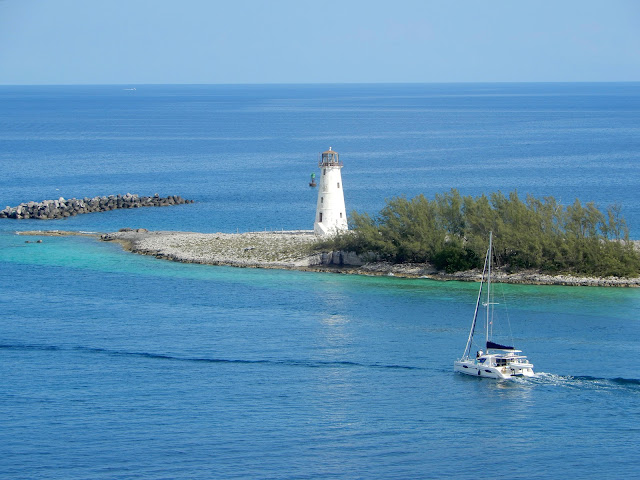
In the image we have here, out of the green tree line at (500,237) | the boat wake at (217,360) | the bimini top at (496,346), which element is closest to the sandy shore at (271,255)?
the green tree line at (500,237)

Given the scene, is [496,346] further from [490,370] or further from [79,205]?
[79,205]

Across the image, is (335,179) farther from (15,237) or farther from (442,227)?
(15,237)

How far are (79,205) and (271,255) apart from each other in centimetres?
2820

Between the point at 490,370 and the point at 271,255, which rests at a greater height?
the point at 271,255

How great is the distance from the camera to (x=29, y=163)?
123625 millimetres

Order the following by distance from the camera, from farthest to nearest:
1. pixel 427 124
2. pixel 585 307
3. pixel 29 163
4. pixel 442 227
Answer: pixel 427 124 → pixel 29 163 → pixel 442 227 → pixel 585 307

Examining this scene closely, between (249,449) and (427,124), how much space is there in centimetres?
16794

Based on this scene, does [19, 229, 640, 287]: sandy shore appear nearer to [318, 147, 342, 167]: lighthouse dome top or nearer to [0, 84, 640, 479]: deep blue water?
[0, 84, 640, 479]: deep blue water

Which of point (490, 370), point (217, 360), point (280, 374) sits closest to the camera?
point (280, 374)

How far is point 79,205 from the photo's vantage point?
82562mm

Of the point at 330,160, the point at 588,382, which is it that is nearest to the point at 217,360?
the point at 588,382

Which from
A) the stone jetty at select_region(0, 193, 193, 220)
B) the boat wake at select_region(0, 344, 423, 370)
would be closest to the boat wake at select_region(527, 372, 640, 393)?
the boat wake at select_region(0, 344, 423, 370)

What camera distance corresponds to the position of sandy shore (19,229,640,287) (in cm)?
5375

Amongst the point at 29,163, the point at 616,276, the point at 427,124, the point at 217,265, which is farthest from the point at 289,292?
the point at 427,124
